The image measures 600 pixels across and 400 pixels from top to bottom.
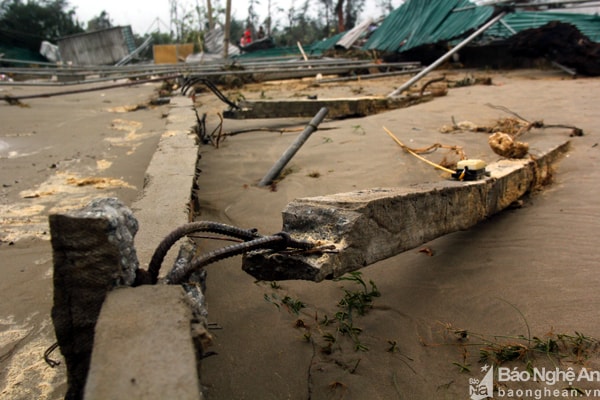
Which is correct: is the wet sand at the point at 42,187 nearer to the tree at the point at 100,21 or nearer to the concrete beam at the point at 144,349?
the concrete beam at the point at 144,349

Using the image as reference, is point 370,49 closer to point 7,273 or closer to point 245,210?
point 245,210

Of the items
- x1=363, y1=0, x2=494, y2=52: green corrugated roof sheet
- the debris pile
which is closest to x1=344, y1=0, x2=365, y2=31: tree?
x1=363, y1=0, x2=494, y2=52: green corrugated roof sheet

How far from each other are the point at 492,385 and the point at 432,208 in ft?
2.23

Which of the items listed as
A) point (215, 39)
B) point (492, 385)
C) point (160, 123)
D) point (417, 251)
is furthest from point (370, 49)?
point (492, 385)

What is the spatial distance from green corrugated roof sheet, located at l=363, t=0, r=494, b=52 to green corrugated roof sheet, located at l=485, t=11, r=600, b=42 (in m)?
→ 0.60

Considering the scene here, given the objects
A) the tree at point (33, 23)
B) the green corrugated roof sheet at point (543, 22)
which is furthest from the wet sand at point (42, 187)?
the tree at point (33, 23)

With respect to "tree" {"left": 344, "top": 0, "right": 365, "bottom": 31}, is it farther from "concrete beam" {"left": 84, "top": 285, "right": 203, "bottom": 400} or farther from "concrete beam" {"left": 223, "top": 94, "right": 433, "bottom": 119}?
"concrete beam" {"left": 84, "top": 285, "right": 203, "bottom": 400}

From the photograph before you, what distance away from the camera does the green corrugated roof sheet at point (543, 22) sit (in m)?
9.07

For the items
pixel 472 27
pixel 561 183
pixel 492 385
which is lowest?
pixel 492 385

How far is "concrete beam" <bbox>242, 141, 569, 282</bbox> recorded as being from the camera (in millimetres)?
1421

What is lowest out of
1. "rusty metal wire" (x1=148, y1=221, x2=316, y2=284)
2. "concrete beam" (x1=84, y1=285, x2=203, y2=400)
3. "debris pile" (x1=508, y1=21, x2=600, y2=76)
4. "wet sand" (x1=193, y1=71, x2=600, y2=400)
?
"wet sand" (x1=193, y1=71, x2=600, y2=400)

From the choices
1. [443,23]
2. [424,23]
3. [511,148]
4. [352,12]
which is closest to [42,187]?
[511,148]

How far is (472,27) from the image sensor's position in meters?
9.98

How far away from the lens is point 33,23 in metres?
28.0
